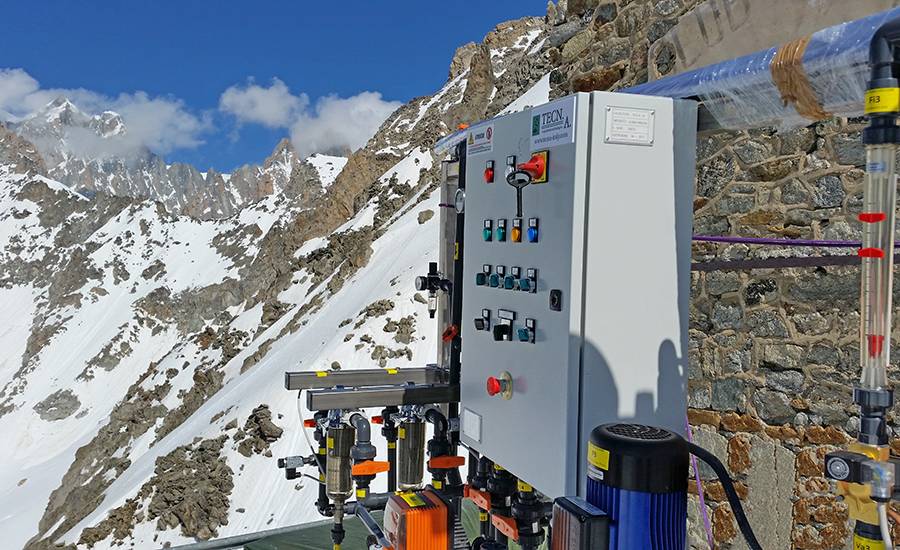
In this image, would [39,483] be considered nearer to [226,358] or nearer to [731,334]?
[226,358]

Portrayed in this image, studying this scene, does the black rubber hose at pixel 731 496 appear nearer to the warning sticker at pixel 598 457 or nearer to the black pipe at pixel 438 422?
the warning sticker at pixel 598 457

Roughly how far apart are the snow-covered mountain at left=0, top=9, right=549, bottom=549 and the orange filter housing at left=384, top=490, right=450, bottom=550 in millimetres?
8009

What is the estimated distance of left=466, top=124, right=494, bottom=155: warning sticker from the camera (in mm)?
4414

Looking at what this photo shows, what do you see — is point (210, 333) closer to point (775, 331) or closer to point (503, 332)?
point (775, 331)

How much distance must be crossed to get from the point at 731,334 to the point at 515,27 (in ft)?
212

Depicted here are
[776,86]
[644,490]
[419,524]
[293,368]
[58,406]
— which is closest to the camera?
[644,490]

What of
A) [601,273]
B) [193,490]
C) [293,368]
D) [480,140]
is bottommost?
[193,490]

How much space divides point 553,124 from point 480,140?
89 cm

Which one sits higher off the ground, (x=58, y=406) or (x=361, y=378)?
(x=361, y=378)

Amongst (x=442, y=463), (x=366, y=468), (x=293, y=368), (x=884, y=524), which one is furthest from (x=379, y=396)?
(x=293, y=368)

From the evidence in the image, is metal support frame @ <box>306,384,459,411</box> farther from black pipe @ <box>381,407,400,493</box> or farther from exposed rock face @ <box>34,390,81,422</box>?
exposed rock face @ <box>34,390,81,422</box>

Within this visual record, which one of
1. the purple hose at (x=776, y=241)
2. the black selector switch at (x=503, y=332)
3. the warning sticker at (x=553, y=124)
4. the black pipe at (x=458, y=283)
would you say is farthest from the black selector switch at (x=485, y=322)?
the purple hose at (x=776, y=241)

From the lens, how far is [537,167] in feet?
12.4

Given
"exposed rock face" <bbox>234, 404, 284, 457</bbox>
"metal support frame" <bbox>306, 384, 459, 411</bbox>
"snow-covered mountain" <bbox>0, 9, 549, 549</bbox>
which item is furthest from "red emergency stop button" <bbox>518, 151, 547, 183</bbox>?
"exposed rock face" <bbox>234, 404, 284, 457</bbox>
